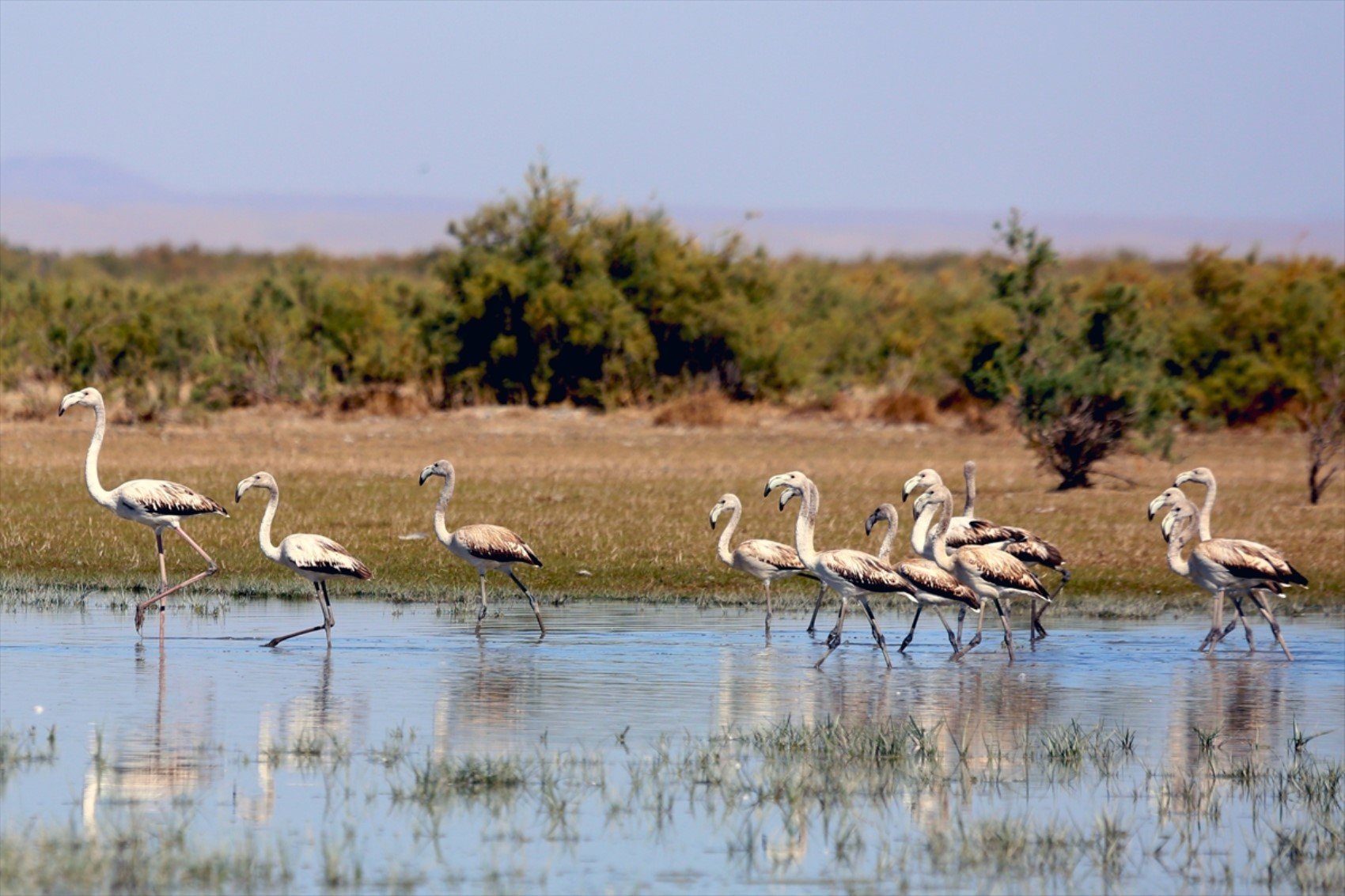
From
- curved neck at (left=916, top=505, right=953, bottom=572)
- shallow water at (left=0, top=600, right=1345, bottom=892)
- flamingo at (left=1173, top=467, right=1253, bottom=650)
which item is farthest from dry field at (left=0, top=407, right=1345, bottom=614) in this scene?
curved neck at (left=916, top=505, right=953, bottom=572)

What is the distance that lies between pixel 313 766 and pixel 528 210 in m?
34.1

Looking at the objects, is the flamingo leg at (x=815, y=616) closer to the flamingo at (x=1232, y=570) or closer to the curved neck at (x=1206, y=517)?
the flamingo at (x=1232, y=570)

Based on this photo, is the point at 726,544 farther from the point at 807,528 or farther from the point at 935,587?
the point at 935,587

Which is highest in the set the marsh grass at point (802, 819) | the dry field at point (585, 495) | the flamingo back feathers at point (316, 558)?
the flamingo back feathers at point (316, 558)

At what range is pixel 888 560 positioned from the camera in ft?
46.3

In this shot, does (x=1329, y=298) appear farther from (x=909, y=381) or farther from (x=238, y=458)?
(x=238, y=458)

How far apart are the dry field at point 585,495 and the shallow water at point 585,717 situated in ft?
6.02

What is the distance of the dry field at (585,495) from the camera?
16.7 metres

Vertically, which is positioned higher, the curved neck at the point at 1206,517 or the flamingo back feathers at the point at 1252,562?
the curved neck at the point at 1206,517

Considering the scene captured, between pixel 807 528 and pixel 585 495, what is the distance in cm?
991

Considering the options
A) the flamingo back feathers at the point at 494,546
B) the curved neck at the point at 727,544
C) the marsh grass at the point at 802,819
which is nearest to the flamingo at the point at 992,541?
the curved neck at the point at 727,544

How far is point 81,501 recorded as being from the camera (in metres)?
21.0

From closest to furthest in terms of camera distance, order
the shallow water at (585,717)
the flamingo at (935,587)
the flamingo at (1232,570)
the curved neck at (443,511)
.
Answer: the shallow water at (585,717) < the flamingo at (935,587) < the flamingo at (1232,570) < the curved neck at (443,511)

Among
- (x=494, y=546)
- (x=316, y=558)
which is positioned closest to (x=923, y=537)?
(x=494, y=546)
